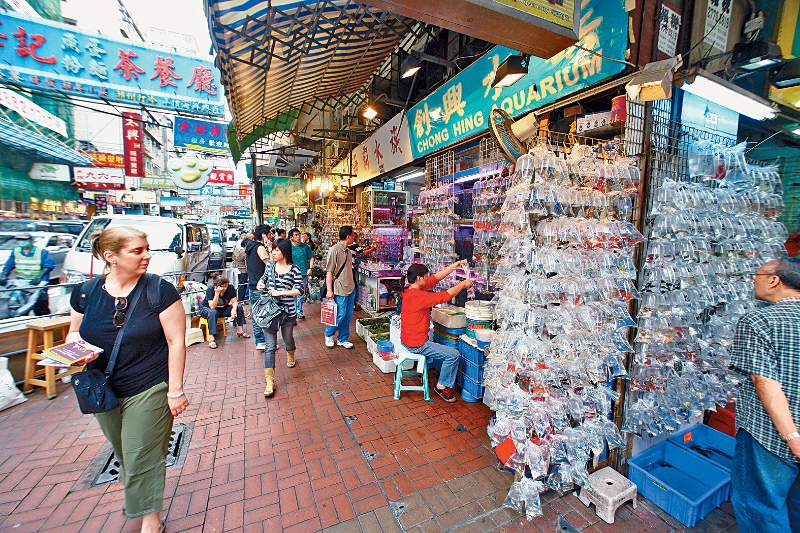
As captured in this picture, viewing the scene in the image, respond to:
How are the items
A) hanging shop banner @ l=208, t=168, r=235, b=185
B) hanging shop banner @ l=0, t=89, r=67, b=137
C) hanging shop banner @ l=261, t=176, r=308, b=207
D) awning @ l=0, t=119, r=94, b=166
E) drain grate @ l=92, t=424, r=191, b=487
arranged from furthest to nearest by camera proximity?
1. hanging shop banner @ l=261, t=176, r=308, b=207
2. hanging shop banner @ l=208, t=168, r=235, b=185
3. awning @ l=0, t=119, r=94, b=166
4. hanging shop banner @ l=0, t=89, r=67, b=137
5. drain grate @ l=92, t=424, r=191, b=487

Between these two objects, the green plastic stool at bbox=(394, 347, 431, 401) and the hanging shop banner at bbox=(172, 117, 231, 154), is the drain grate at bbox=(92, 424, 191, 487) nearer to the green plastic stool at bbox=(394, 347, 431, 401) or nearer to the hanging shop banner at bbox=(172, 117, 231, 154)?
the green plastic stool at bbox=(394, 347, 431, 401)

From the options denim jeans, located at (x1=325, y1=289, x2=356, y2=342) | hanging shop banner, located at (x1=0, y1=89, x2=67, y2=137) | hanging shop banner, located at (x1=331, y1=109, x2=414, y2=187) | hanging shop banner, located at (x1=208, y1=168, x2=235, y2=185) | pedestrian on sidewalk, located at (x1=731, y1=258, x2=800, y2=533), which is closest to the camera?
pedestrian on sidewalk, located at (x1=731, y1=258, x2=800, y2=533)

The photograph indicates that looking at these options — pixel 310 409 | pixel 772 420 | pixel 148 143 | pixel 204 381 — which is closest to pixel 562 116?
pixel 772 420

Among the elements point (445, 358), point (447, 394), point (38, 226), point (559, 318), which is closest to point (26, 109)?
point (38, 226)

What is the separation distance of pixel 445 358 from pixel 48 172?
17.1m

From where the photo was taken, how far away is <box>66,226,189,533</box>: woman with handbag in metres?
1.92

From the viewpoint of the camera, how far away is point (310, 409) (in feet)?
12.3

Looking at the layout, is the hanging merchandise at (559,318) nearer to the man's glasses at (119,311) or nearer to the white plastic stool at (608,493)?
the white plastic stool at (608,493)

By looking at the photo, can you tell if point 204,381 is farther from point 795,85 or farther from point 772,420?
point 795,85

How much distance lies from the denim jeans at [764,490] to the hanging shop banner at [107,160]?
2009cm

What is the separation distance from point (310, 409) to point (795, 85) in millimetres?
6581

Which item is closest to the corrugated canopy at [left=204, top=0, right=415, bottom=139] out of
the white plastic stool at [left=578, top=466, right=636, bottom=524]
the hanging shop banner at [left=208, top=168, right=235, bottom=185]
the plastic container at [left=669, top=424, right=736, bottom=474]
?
the white plastic stool at [left=578, top=466, right=636, bottom=524]

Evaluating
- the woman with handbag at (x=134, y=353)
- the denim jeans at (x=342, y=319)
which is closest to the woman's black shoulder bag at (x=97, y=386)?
the woman with handbag at (x=134, y=353)

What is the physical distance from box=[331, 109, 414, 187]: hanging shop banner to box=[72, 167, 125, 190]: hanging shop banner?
10.8 metres
